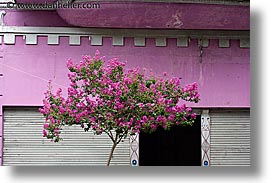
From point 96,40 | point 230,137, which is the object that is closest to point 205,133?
point 230,137

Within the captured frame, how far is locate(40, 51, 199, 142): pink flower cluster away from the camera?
235 cm

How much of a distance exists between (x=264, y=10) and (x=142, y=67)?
457 mm

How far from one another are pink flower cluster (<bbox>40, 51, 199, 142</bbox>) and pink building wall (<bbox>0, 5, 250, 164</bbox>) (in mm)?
47

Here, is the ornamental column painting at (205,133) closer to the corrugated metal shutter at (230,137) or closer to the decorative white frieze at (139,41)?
the corrugated metal shutter at (230,137)

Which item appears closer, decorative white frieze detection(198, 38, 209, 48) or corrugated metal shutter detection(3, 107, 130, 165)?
corrugated metal shutter detection(3, 107, 130, 165)

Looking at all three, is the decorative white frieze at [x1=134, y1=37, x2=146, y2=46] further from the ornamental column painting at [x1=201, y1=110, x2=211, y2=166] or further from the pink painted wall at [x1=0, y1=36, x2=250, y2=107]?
the ornamental column painting at [x1=201, y1=110, x2=211, y2=166]

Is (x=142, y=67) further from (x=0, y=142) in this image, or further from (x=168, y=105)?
(x=0, y=142)

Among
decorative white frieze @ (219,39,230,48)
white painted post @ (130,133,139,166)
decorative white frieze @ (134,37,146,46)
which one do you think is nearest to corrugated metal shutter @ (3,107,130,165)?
white painted post @ (130,133,139,166)

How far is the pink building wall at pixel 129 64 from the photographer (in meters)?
2.38

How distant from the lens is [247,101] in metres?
2.39

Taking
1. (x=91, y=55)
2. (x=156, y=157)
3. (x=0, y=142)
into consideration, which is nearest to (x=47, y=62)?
(x=91, y=55)

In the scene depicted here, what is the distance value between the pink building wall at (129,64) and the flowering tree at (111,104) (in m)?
0.05

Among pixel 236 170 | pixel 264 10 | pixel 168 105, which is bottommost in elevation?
pixel 236 170

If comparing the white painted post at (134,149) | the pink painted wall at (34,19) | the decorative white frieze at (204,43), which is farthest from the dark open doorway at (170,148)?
the pink painted wall at (34,19)
